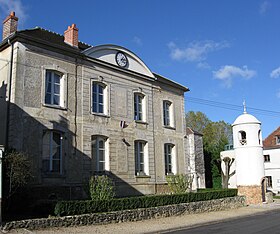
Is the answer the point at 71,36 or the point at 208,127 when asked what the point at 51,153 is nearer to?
the point at 71,36

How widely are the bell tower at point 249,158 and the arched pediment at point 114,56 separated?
888 centimetres

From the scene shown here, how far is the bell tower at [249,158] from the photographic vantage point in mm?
24516

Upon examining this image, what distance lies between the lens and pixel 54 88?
17016 millimetres

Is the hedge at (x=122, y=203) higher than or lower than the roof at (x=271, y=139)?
lower

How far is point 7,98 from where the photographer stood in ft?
51.0

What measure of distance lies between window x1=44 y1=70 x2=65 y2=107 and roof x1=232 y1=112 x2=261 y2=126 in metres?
15.2

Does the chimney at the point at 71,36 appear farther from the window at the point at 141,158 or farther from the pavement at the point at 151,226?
the pavement at the point at 151,226

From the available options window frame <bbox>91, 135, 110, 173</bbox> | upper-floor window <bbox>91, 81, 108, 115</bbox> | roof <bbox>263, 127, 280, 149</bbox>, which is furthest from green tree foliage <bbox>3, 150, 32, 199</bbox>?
roof <bbox>263, 127, 280, 149</bbox>

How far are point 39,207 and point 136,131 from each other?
8.73 meters

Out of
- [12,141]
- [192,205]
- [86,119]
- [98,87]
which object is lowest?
[192,205]

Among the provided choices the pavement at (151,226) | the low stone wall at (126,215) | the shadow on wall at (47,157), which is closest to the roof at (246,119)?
the low stone wall at (126,215)

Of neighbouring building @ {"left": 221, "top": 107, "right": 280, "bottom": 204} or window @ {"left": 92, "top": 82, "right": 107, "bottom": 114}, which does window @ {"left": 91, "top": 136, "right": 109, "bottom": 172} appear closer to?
window @ {"left": 92, "top": 82, "right": 107, "bottom": 114}

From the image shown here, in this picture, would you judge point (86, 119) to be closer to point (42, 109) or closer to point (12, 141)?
point (42, 109)

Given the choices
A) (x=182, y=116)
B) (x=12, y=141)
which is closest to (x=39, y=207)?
(x=12, y=141)
